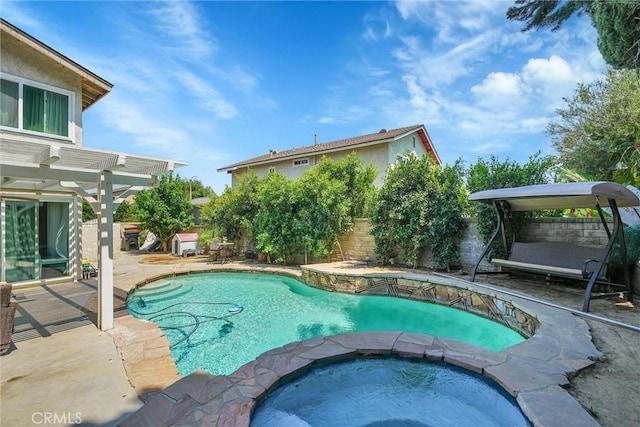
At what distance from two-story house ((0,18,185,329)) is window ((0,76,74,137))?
19 mm

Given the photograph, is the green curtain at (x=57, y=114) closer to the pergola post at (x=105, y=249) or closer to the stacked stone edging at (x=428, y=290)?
the pergola post at (x=105, y=249)

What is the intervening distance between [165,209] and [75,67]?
11.3 metres

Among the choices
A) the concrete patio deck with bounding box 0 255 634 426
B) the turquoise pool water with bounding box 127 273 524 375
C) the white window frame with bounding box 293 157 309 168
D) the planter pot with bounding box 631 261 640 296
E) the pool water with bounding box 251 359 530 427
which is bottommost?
the turquoise pool water with bounding box 127 273 524 375

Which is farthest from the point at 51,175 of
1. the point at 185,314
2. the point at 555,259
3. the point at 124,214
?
the point at 124,214

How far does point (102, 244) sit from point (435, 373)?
6.01m

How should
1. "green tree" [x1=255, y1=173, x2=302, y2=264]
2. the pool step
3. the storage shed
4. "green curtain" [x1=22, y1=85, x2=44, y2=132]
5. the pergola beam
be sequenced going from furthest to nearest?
the storage shed, "green tree" [x1=255, y1=173, x2=302, y2=264], the pool step, "green curtain" [x1=22, y1=85, x2=44, y2=132], the pergola beam

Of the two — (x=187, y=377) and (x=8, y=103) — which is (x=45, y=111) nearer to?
(x=8, y=103)

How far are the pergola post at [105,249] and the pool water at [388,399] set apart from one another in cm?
396

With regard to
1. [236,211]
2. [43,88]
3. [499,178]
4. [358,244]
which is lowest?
[358,244]

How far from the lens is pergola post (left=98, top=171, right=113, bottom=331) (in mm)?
5430

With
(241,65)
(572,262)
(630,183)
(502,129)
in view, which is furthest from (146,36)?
(502,129)

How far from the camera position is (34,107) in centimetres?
809

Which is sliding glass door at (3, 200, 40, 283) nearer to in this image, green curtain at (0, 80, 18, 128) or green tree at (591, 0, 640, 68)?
green curtain at (0, 80, 18, 128)

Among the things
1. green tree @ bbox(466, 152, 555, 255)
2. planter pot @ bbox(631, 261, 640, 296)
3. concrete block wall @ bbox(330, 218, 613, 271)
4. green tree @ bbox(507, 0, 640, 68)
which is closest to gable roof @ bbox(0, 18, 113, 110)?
concrete block wall @ bbox(330, 218, 613, 271)
